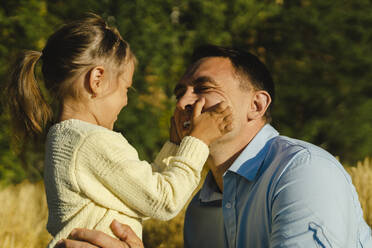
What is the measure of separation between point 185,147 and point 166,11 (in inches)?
239

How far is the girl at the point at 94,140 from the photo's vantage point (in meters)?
2.39

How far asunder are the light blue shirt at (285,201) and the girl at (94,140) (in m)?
0.36

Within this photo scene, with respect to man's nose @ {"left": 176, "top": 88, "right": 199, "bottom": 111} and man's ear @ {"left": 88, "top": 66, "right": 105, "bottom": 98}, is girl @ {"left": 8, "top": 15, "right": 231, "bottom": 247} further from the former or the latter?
man's nose @ {"left": 176, "top": 88, "right": 199, "bottom": 111}

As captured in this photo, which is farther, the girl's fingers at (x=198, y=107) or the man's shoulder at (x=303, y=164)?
the girl's fingers at (x=198, y=107)

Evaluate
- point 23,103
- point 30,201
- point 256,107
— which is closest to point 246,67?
point 256,107

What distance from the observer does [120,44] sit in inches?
112

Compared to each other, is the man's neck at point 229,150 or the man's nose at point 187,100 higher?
the man's nose at point 187,100

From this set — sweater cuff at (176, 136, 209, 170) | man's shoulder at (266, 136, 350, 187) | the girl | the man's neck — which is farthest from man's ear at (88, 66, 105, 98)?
man's shoulder at (266, 136, 350, 187)

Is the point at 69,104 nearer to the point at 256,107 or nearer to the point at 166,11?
the point at 256,107

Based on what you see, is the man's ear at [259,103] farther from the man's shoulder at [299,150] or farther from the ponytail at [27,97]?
the ponytail at [27,97]

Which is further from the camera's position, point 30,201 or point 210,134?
point 30,201

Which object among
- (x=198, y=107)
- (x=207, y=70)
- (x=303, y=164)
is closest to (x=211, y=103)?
(x=198, y=107)

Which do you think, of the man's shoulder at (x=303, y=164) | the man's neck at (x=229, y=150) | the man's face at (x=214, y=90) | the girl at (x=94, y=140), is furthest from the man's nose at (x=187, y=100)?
the man's shoulder at (x=303, y=164)

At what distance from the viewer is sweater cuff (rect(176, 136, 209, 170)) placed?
2.53m
